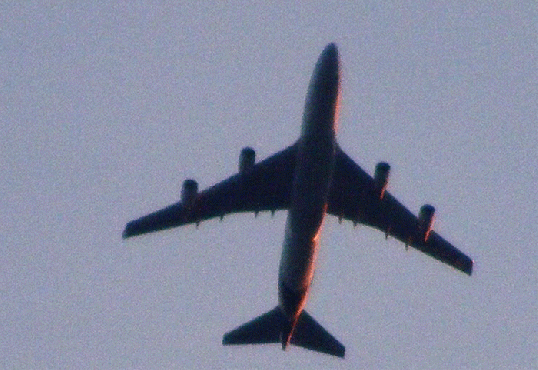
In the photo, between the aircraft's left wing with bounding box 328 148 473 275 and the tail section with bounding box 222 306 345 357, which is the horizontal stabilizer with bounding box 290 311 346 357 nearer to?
the tail section with bounding box 222 306 345 357

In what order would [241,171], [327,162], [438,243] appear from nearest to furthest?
[327,162], [241,171], [438,243]

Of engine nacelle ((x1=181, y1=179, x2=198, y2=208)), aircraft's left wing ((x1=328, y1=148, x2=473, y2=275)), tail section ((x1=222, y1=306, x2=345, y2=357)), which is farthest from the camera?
aircraft's left wing ((x1=328, y1=148, x2=473, y2=275))

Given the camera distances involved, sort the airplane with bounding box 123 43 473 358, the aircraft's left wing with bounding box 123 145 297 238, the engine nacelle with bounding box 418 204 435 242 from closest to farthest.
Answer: the airplane with bounding box 123 43 473 358 → the aircraft's left wing with bounding box 123 145 297 238 → the engine nacelle with bounding box 418 204 435 242

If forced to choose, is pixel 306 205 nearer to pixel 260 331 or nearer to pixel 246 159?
pixel 246 159

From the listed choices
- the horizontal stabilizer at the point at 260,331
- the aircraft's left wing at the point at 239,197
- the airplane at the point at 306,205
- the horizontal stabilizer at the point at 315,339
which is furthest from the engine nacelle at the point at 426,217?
the horizontal stabilizer at the point at 260,331

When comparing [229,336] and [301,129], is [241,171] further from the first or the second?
[229,336]

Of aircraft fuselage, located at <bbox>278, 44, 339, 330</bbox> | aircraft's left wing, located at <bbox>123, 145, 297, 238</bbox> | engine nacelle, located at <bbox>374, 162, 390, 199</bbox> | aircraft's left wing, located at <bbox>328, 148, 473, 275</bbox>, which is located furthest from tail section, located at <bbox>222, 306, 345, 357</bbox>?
engine nacelle, located at <bbox>374, 162, 390, 199</bbox>

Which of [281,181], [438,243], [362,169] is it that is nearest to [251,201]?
[281,181]
